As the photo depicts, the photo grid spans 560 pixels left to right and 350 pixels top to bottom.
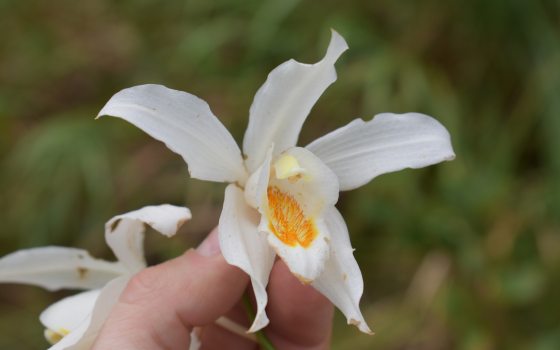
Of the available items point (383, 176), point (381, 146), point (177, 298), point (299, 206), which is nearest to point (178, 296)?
point (177, 298)

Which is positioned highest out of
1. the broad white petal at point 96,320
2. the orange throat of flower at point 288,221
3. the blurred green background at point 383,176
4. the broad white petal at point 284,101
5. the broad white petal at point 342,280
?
the broad white petal at point 284,101

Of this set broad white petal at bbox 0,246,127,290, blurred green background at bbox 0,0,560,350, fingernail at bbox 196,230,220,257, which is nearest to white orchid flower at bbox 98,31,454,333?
fingernail at bbox 196,230,220,257

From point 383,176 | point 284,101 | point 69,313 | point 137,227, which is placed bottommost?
point 383,176

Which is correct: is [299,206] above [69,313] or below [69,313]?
above

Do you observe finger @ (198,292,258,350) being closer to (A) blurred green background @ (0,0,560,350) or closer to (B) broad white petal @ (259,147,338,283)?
(B) broad white petal @ (259,147,338,283)

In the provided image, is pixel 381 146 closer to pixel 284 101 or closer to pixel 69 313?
pixel 284 101

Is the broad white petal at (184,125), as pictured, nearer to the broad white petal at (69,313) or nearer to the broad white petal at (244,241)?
the broad white petal at (244,241)

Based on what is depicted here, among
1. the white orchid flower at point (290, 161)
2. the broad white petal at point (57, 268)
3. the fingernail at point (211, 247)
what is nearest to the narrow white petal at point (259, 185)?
the white orchid flower at point (290, 161)
